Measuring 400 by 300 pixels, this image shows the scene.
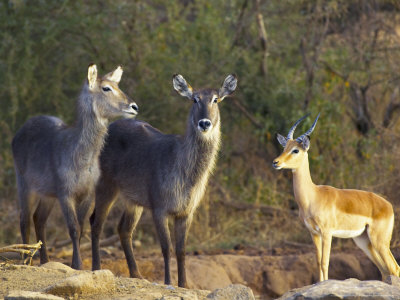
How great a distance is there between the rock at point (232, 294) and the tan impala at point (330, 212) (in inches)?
85.0

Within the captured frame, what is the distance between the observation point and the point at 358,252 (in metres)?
10.2

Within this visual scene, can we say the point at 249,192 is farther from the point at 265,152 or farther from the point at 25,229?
the point at 25,229

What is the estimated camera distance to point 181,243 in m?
7.59

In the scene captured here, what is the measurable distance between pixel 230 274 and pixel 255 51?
486cm

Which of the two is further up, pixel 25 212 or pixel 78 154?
pixel 78 154

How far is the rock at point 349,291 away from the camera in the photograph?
5.34m

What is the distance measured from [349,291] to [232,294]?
2.88 ft

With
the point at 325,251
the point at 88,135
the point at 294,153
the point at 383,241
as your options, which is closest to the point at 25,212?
the point at 88,135

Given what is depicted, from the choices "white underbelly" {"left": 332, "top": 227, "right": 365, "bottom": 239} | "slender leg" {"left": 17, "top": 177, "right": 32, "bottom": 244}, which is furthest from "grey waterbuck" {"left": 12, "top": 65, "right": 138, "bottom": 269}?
"white underbelly" {"left": 332, "top": 227, "right": 365, "bottom": 239}

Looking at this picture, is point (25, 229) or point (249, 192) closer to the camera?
point (25, 229)

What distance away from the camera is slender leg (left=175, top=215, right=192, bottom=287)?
7.47 metres

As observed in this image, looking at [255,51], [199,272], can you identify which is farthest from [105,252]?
[255,51]

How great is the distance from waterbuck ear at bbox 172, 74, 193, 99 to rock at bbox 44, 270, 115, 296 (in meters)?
2.65

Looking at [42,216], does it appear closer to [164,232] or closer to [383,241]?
[164,232]
